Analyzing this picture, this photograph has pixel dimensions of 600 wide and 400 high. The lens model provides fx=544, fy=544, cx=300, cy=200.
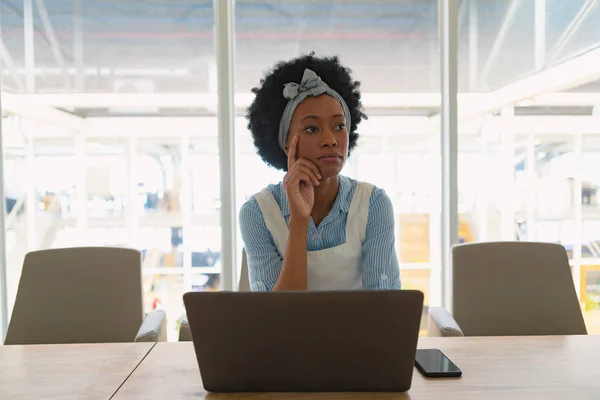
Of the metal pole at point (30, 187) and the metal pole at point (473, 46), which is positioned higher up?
the metal pole at point (473, 46)

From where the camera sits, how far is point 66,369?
124 cm

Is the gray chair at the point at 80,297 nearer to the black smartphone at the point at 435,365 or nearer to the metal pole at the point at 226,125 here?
the black smartphone at the point at 435,365

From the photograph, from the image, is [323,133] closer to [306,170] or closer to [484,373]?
[306,170]

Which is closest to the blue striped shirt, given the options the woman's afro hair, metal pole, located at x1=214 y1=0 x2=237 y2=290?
the woman's afro hair

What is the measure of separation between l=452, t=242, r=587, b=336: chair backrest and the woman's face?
646mm

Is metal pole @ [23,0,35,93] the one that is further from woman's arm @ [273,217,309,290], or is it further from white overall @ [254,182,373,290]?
woman's arm @ [273,217,309,290]

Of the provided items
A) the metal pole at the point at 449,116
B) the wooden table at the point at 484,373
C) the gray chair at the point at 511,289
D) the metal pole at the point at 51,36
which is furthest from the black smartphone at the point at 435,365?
the metal pole at the point at 51,36

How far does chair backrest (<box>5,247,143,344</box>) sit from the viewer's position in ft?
6.55

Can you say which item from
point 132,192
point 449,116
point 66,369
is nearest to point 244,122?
point 132,192

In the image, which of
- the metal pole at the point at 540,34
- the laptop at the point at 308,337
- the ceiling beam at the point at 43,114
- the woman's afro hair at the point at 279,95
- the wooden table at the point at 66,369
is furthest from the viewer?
the ceiling beam at the point at 43,114

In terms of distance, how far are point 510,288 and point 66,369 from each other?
5.07 ft

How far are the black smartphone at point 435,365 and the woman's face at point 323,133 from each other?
683mm

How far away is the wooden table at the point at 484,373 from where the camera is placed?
3.43ft

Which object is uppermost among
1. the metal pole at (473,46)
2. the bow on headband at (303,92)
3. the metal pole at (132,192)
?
the metal pole at (473,46)
